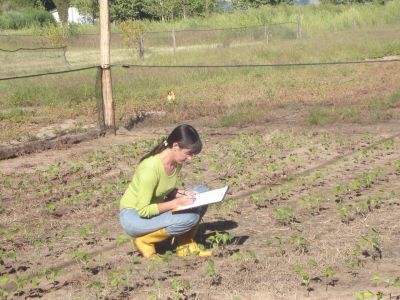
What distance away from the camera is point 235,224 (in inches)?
247

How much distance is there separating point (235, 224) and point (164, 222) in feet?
4.49

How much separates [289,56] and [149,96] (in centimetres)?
817

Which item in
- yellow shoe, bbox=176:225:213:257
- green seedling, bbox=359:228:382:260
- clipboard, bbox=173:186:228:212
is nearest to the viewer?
clipboard, bbox=173:186:228:212

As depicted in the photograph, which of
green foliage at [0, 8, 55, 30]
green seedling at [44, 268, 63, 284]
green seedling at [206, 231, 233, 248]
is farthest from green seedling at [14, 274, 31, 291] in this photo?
green foliage at [0, 8, 55, 30]

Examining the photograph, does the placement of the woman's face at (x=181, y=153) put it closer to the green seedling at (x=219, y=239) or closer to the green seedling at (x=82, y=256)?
the green seedling at (x=219, y=239)

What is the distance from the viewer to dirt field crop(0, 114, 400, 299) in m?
4.62

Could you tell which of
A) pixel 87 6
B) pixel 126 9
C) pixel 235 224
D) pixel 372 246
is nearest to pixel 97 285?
pixel 235 224

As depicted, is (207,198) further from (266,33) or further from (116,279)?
(266,33)

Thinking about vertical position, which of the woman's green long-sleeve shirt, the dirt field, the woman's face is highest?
the woman's face

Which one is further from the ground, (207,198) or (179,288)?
(207,198)

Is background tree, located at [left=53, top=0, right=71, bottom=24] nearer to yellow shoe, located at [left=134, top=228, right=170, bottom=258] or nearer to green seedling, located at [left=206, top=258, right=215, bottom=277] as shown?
yellow shoe, located at [left=134, top=228, right=170, bottom=258]

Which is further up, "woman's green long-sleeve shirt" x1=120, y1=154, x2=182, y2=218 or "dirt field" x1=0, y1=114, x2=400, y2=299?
"woman's green long-sleeve shirt" x1=120, y1=154, x2=182, y2=218

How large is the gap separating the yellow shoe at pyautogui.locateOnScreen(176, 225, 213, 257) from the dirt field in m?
0.08

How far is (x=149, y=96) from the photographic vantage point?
51.9 feet
